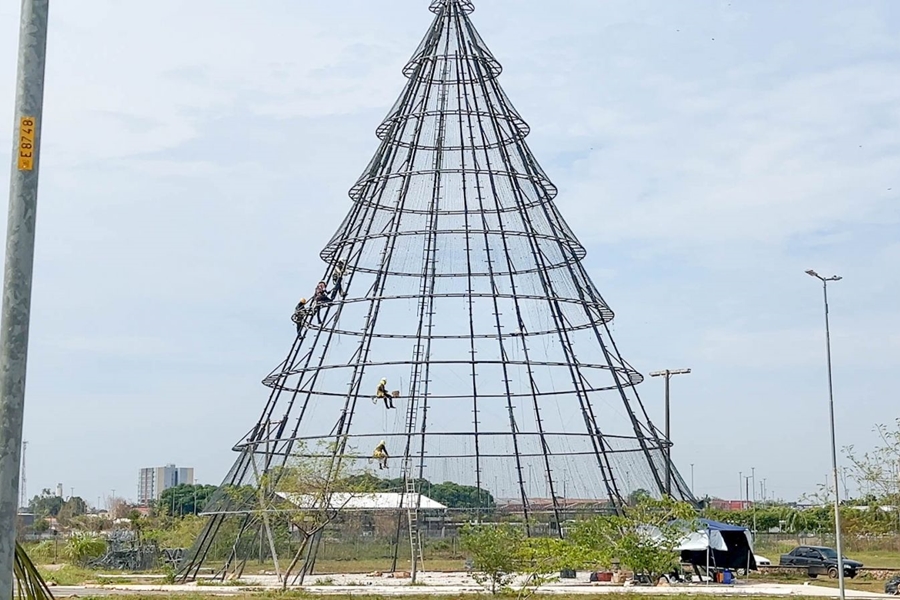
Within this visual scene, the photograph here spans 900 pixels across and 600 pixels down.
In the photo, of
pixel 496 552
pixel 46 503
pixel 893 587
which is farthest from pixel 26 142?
pixel 46 503

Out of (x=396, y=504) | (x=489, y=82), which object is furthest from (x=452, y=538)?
(x=489, y=82)

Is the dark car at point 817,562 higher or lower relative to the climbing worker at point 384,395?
lower

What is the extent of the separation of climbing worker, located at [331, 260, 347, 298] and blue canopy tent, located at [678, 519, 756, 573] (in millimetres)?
14701

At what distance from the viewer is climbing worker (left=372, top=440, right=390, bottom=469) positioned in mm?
36344

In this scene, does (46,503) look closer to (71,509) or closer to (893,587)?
(71,509)

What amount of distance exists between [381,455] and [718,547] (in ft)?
41.2

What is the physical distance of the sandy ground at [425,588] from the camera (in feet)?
103

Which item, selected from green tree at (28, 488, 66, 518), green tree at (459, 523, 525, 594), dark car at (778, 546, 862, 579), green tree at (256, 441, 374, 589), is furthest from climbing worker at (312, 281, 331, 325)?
green tree at (28, 488, 66, 518)

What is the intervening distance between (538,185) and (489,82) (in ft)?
15.6

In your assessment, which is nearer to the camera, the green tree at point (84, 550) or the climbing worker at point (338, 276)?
the climbing worker at point (338, 276)

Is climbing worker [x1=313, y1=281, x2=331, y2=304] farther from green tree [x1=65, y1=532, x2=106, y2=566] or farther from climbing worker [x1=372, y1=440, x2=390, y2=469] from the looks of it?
green tree [x1=65, y1=532, x2=106, y2=566]

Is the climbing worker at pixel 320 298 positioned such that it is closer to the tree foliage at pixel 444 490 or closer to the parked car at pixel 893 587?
the tree foliage at pixel 444 490

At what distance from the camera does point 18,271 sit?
4914 millimetres

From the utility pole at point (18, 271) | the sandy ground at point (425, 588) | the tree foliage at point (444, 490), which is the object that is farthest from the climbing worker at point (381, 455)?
the utility pole at point (18, 271)
